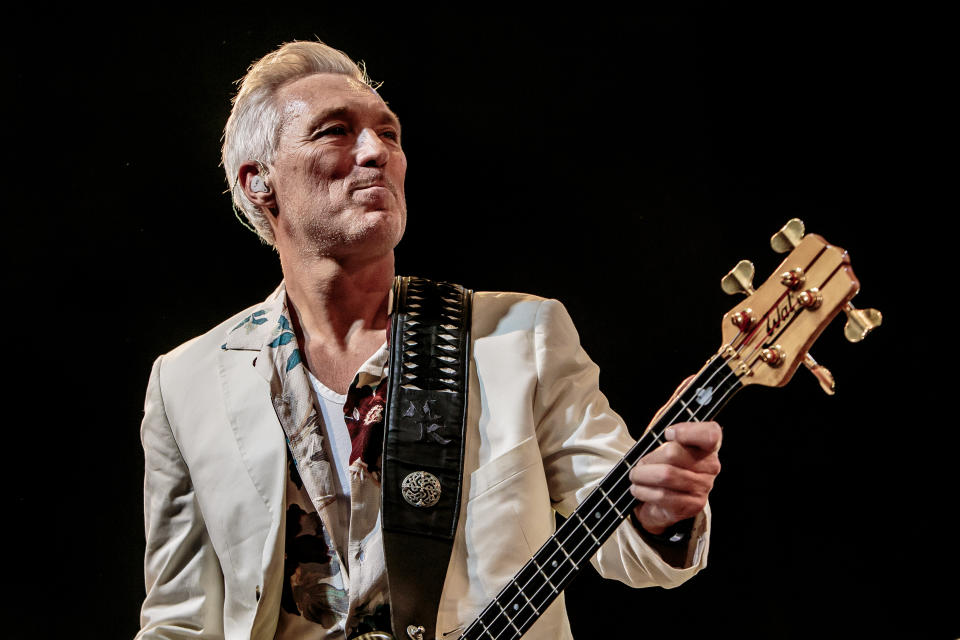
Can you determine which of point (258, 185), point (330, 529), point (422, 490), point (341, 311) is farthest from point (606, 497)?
point (258, 185)

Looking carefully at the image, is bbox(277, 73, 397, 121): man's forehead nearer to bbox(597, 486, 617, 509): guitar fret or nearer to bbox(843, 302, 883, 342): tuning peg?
bbox(597, 486, 617, 509): guitar fret

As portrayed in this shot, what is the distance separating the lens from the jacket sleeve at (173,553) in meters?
1.79

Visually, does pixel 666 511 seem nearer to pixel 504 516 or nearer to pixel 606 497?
pixel 606 497

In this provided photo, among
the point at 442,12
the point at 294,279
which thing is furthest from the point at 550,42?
the point at 294,279

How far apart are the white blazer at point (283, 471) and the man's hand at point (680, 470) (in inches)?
8.9

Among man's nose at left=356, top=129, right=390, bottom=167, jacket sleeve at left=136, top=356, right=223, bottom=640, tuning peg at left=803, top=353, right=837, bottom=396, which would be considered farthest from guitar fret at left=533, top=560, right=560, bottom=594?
man's nose at left=356, top=129, right=390, bottom=167

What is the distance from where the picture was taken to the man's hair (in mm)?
1956

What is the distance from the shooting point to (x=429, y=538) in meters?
1.63

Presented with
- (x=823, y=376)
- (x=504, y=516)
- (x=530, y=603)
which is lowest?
(x=530, y=603)

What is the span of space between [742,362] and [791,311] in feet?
0.30

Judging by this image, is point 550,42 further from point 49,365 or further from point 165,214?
point 49,365

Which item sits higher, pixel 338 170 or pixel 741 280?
pixel 338 170

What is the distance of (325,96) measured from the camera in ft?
6.21

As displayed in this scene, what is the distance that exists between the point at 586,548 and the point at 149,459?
1.03 meters
